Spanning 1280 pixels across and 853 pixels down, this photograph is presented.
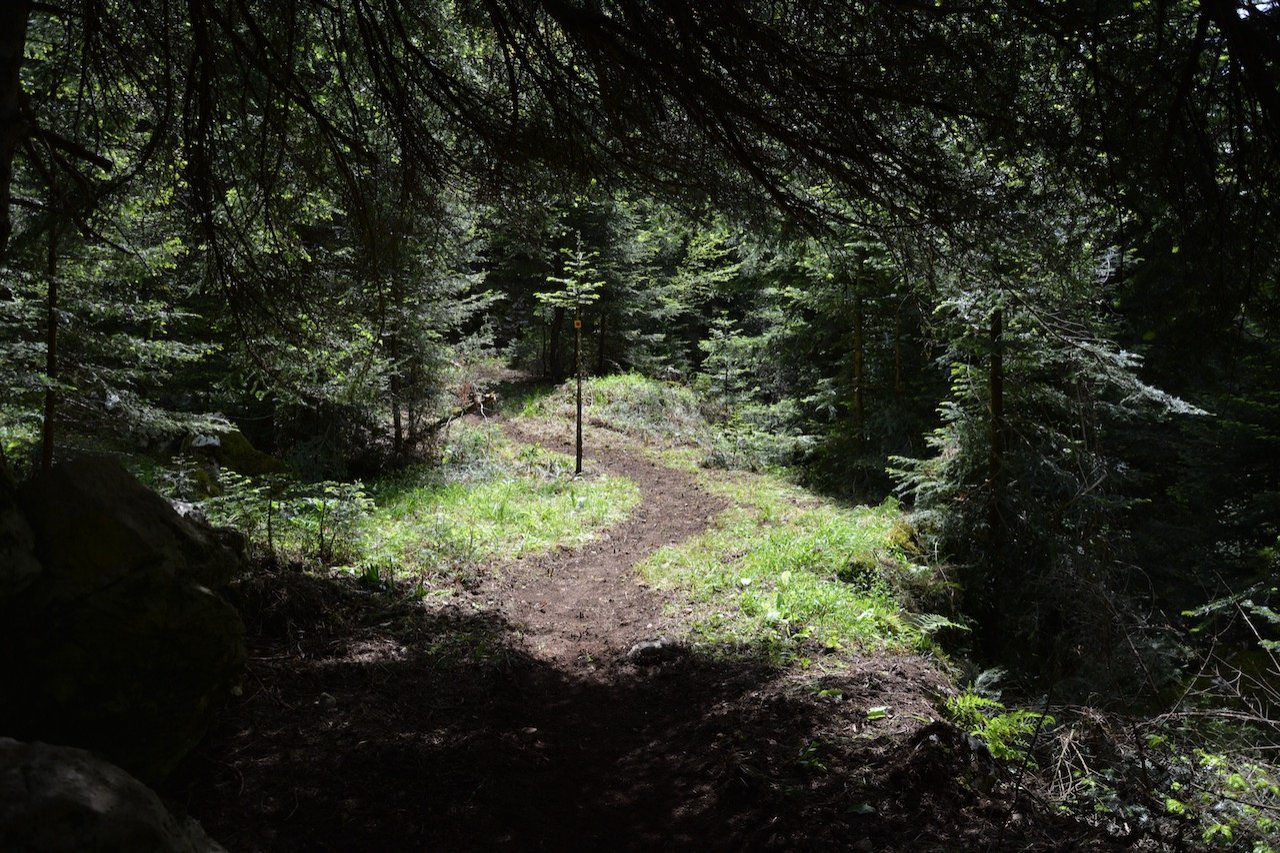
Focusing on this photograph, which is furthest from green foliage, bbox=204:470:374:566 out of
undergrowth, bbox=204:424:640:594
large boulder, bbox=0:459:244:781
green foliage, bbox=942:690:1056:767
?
green foliage, bbox=942:690:1056:767

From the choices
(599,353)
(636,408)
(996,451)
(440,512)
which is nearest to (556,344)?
(599,353)

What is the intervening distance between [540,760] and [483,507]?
704 centimetres

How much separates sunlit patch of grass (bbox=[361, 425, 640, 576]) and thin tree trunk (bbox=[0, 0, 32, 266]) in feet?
14.5

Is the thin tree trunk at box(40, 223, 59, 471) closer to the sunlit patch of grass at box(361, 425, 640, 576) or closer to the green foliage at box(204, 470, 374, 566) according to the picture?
the green foliage at box(204, 470, 374, 566)

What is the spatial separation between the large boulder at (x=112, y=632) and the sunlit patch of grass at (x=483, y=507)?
3.72m

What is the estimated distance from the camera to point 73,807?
2076 mm

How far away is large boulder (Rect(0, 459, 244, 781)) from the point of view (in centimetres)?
277

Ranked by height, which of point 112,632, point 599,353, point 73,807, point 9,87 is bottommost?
point 73,807

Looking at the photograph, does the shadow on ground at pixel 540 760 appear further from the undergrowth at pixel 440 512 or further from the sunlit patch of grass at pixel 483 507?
the sunlit patch of grass at pixel 483 507

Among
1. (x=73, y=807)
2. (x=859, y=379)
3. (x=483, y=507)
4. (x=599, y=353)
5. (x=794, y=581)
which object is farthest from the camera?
(x=599, y=353)

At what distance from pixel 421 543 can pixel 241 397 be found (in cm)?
627

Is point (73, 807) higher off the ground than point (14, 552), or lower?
lower

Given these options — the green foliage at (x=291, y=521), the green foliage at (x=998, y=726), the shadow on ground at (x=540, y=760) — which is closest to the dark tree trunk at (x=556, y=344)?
the green foliage at (x=291, y=521)

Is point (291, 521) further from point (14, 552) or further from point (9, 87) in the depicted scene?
point (9, 87)
